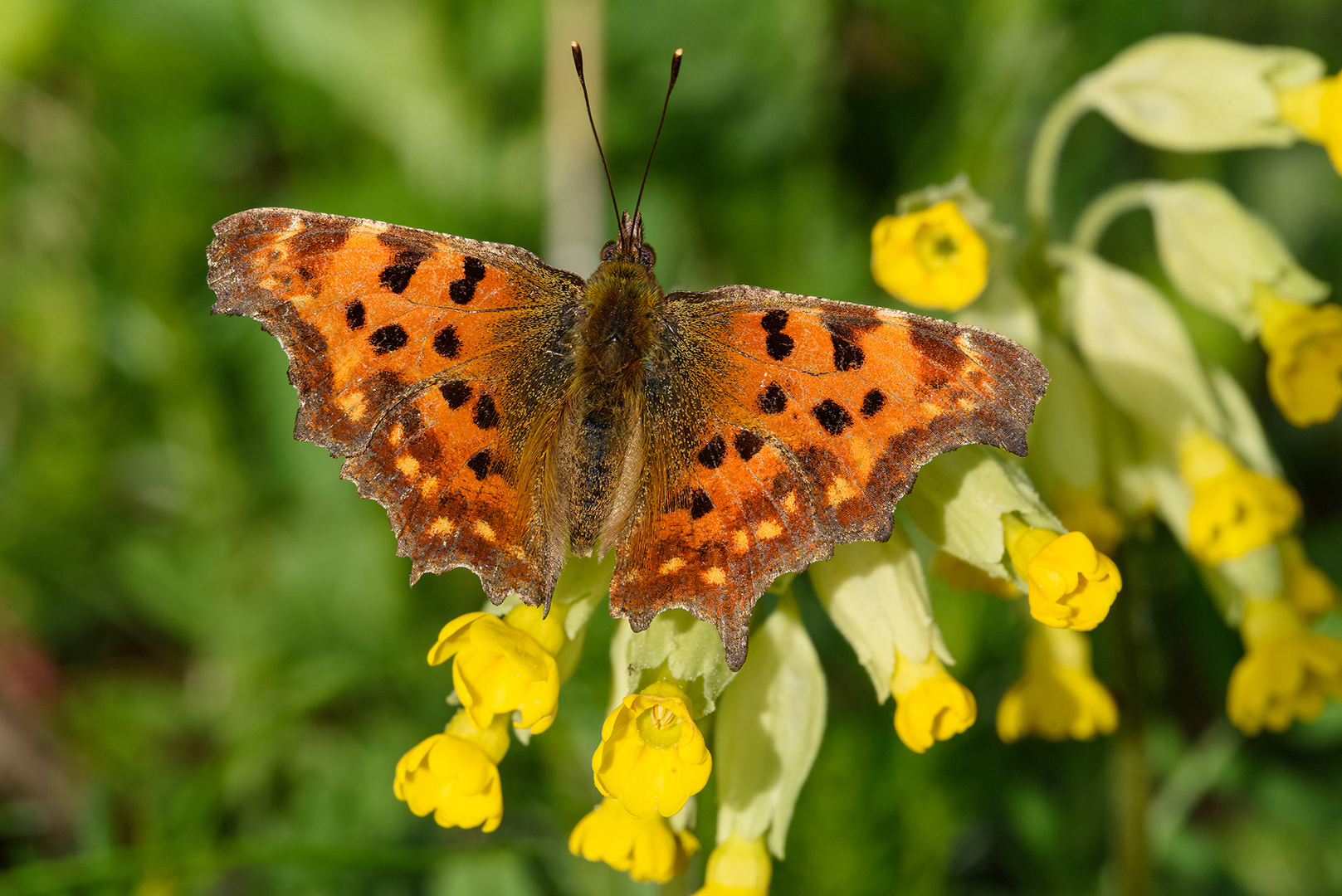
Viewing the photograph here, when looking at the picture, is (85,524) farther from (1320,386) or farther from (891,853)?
(1320,386)

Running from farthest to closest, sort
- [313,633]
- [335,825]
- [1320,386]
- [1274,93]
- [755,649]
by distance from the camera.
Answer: [313,633] → [335,825] → [1274,93] → [1320,386] → [755,649]

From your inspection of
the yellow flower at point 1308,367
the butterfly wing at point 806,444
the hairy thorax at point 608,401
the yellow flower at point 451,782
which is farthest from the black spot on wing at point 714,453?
the yellow flower at point 1308,367

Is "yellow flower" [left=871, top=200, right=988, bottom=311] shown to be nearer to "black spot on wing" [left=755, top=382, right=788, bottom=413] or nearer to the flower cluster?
the flower cluster

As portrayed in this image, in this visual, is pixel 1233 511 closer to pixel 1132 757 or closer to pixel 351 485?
pixel 1132 757

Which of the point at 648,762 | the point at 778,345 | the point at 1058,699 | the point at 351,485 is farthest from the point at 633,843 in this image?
the point at 351,485

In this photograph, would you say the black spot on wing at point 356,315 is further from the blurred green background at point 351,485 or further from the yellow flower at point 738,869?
the yellow flower at point 738,869

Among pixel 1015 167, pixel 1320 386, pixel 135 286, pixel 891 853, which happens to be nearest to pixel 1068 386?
pixel 1320 386
